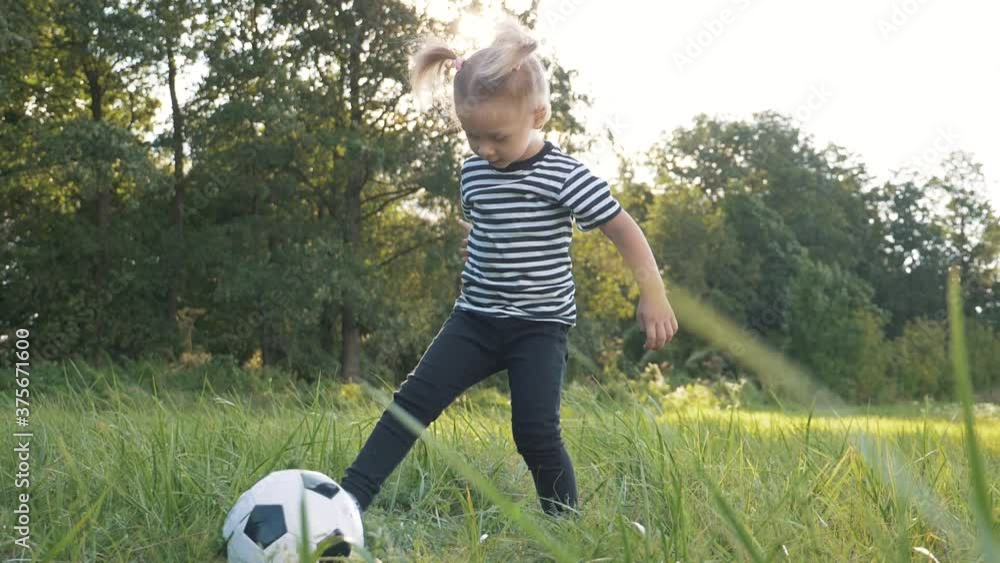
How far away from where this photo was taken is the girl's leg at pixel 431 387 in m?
2.68

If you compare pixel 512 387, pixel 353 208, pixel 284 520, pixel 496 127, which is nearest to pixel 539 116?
pixel 496 127

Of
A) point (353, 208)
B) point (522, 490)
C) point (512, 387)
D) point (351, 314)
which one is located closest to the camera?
point (512, 387)

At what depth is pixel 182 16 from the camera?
15078 millimetres

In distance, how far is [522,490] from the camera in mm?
3123

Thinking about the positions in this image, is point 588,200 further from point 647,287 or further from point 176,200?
point 176,200

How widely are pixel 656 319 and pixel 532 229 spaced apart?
1.58 feet

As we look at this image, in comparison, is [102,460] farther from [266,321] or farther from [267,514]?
[266,321]

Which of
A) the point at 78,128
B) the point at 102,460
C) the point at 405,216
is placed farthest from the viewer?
the point at 405,216

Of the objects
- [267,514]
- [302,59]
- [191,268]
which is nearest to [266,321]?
[191,268]

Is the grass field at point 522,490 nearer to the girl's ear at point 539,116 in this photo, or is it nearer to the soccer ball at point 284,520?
the soccer ball at point 284,520

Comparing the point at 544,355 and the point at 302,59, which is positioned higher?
the point at 302,59

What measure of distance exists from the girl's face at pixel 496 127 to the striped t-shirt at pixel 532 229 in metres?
0.11

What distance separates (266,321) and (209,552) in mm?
13459

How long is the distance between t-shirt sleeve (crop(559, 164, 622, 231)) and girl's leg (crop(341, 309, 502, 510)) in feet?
1.43
